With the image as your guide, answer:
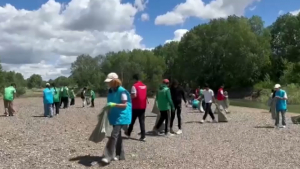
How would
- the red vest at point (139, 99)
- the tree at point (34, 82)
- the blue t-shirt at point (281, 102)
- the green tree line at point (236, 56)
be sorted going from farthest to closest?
the tree at point (34, 82)
the green tree line at point (236, 56)
the blue t-shirt at point (281, 102)
the red vest at point (139, 99)

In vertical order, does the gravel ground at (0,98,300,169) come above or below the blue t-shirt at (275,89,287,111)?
below

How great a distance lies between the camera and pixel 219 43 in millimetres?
62781

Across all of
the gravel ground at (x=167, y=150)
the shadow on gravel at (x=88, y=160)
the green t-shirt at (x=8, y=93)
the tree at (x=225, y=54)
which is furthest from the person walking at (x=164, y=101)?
the tree at (x=225, y=54)

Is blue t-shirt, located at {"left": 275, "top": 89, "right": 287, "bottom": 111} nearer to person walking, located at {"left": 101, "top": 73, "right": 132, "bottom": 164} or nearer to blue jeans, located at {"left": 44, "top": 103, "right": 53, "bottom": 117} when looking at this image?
Result: person walking, located at {"left": 101, "top": 73, "right": 132, "bottom": 164}

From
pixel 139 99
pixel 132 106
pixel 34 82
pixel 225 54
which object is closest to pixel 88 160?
pixel 132 106

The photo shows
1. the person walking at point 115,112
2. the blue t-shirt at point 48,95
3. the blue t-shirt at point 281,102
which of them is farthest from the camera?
the blue t-shirt at point 48,95

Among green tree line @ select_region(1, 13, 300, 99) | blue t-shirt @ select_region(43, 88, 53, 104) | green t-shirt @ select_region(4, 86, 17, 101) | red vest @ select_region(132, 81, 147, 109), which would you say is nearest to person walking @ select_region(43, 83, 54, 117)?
blue t-shirt @ select_region(43, 88, 53, 104)

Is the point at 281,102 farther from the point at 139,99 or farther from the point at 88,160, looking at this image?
the point at 88,160

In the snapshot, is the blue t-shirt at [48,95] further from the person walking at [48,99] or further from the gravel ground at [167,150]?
the gravel ground at [167,150]

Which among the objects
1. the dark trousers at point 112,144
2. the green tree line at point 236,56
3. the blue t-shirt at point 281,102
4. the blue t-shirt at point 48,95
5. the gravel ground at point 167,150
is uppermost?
the green tree line at point 236,56

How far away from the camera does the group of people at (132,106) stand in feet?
25.2

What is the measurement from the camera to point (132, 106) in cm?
1051

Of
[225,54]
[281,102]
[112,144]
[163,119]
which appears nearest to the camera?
[112,144]

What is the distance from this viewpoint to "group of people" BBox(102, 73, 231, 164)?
7.70 metres
